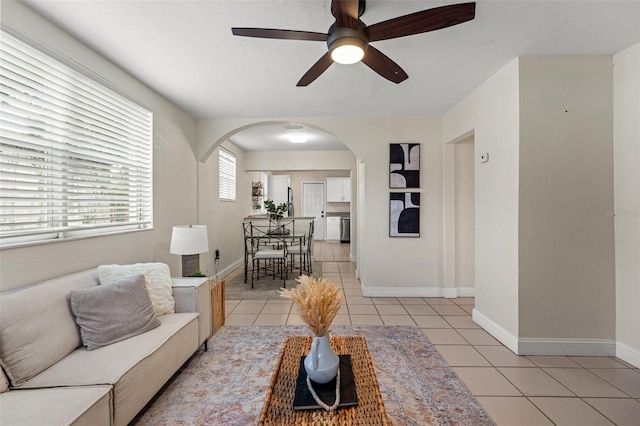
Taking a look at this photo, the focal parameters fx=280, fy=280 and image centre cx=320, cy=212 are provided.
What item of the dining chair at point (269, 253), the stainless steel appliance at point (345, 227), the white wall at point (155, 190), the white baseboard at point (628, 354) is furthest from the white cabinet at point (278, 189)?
the white baseboard at point (628, 354)

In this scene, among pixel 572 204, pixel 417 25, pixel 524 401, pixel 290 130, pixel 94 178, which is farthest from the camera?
pixel 290 130

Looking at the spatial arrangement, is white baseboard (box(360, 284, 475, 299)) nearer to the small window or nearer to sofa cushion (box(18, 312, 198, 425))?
sofa cushion (box(18, 312, 198, 425))

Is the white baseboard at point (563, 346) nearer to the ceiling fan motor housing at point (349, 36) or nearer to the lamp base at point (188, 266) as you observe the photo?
the ceiling fan motor housing at point (349, 36)

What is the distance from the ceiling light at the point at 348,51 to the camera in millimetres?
1564

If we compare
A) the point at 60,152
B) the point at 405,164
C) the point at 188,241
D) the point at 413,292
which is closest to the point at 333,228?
the point at 413,292

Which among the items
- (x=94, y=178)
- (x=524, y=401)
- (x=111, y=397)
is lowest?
(x=524, y=401)

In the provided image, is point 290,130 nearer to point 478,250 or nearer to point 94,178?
point 94,178

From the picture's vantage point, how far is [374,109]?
3553 mm

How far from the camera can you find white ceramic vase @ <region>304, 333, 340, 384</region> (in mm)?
1277

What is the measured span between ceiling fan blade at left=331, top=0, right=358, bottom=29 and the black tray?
180cm

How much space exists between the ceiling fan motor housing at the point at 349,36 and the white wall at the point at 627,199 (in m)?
2.26

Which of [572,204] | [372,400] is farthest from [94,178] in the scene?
[572,204]

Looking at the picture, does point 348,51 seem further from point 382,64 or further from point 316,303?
point 316,303

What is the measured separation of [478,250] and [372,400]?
7.59 feet
